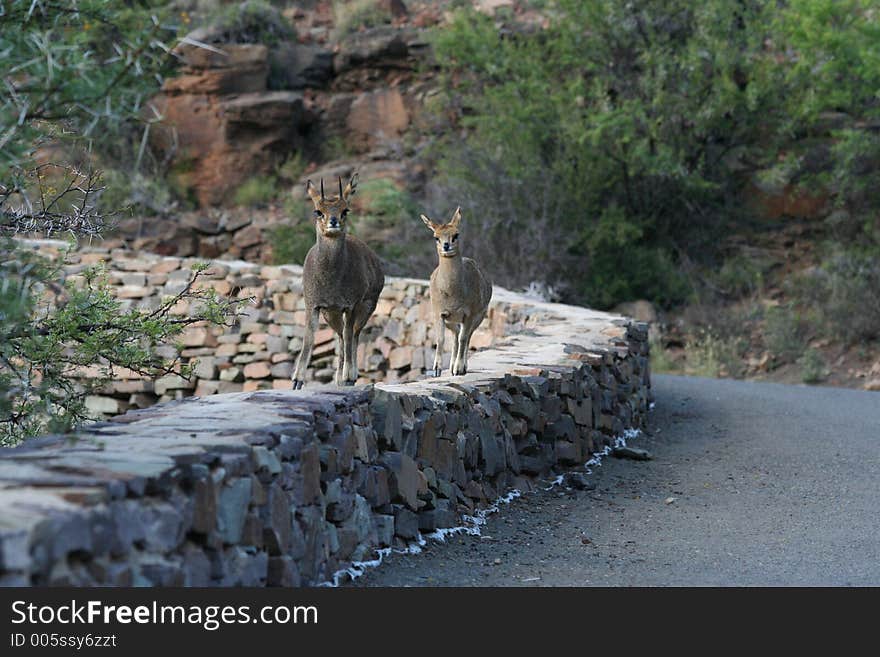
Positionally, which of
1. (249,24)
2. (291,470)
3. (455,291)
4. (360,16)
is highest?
(360,16)

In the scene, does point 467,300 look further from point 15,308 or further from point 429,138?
point 429,138

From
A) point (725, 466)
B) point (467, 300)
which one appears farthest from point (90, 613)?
point (725, 466)

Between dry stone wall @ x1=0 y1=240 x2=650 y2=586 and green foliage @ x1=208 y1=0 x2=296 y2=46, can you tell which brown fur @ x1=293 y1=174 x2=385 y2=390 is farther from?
green foliage @ x1=208 y1=0 x2=296 y2=46

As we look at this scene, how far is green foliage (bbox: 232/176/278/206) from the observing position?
27000mm

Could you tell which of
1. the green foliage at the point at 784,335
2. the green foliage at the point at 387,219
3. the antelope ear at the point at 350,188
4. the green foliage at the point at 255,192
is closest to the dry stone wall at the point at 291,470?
the antelope ear at the point at 350,188

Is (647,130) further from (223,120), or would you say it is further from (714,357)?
(223,120)

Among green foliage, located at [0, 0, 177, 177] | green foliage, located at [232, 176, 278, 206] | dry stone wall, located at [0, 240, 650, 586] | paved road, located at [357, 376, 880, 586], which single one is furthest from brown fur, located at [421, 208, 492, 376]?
green foliage, located at [232, 176, 278, 206]

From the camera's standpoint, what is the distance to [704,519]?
8.72 meters

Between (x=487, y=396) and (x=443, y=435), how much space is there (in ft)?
2.92

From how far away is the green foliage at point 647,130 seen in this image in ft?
72.8

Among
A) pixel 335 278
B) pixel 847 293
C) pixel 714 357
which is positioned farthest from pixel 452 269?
pixel 847 293

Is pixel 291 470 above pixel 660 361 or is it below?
above

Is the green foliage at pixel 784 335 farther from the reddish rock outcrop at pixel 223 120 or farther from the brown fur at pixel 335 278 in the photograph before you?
the brown fur at pixel 335 278

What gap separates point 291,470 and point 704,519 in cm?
383
